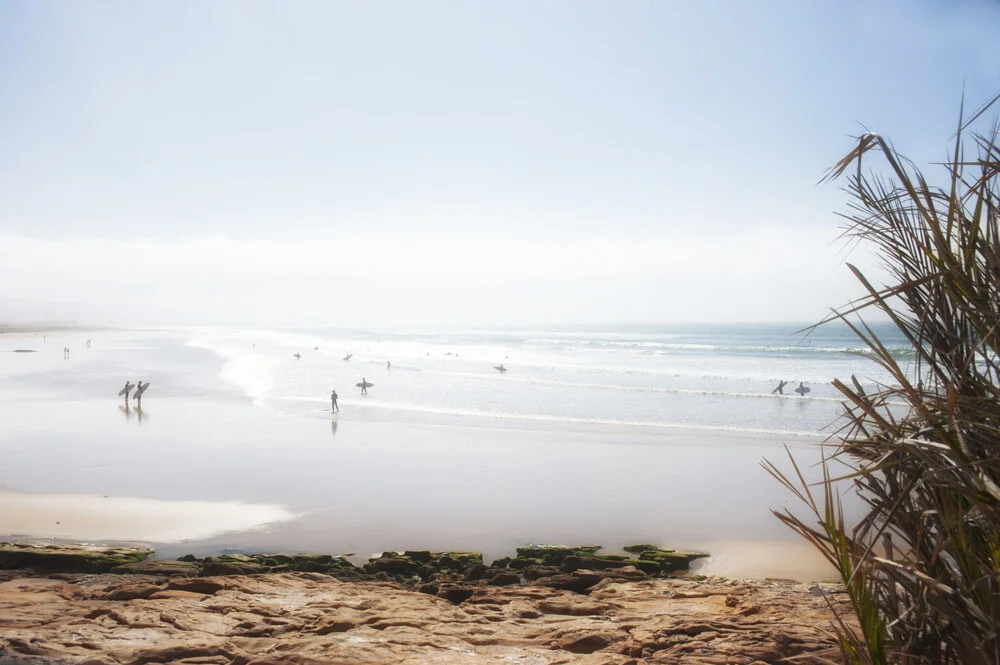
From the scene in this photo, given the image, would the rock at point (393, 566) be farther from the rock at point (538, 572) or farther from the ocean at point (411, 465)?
the rock at point (538, 572)

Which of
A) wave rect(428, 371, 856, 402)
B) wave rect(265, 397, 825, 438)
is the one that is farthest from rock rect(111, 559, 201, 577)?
wave rect(428, 371, 856, 402)

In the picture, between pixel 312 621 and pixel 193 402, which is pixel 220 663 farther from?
pixel 193 402

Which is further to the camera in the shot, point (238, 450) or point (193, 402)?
point (193, 402)

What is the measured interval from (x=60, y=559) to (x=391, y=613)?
4.23 meters

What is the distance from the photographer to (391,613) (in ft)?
18.7

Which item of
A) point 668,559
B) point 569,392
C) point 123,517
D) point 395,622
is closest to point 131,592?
point 395,622

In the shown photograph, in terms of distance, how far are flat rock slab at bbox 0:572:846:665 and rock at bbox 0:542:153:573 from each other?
0.53 metres

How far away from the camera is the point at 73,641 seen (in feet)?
16.1

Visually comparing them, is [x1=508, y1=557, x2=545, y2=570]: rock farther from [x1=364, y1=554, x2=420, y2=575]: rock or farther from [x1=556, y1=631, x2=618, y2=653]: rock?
[x1=556, y1=631, x2=618, y2=653]: rock

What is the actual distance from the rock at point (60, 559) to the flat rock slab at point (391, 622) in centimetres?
53

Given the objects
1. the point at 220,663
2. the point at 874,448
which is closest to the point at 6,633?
the point at 220,663

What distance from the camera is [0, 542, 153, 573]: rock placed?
7199mm

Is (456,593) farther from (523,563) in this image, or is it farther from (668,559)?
(668,559)

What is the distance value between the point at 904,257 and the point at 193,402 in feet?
71.4
